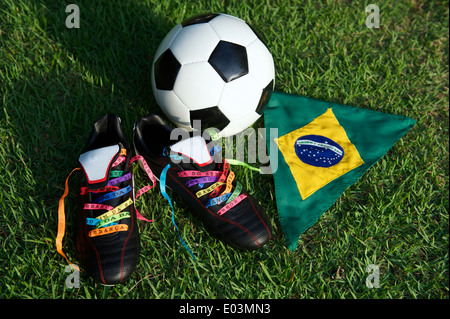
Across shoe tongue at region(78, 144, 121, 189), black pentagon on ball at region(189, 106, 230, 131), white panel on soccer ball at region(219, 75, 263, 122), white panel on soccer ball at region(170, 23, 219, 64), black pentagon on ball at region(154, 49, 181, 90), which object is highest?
white panel on soccer ball at region(170, 23, 219, 64)

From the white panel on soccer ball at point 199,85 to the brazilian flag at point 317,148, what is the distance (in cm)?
71

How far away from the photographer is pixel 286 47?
133 inches

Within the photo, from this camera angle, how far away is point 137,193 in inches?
100

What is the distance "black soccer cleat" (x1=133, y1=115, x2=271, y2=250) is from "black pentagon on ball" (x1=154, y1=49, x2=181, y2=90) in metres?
0.24

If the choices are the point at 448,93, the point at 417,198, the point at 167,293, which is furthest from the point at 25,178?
the point at 448,93

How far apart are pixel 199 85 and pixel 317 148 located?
1066 mm

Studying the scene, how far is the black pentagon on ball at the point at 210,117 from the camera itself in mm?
2484

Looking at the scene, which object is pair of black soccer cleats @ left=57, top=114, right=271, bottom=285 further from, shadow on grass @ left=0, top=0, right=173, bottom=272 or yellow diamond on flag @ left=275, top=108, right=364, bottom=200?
yellow diamond on flag @ left=275, top=108, right=364, bottom=200

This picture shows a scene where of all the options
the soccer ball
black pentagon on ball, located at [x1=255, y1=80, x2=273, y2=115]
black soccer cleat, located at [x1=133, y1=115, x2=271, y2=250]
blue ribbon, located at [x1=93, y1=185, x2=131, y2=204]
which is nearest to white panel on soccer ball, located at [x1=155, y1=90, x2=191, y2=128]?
the soccer ball

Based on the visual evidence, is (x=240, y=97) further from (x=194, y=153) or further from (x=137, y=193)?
(x=137, y=193)

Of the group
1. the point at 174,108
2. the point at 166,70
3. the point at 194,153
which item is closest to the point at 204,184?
the point at 194,153

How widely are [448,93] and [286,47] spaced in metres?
1.52

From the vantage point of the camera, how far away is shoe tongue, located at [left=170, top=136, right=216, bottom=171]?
2.37m

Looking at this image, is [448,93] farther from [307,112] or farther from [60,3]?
[60,3]
